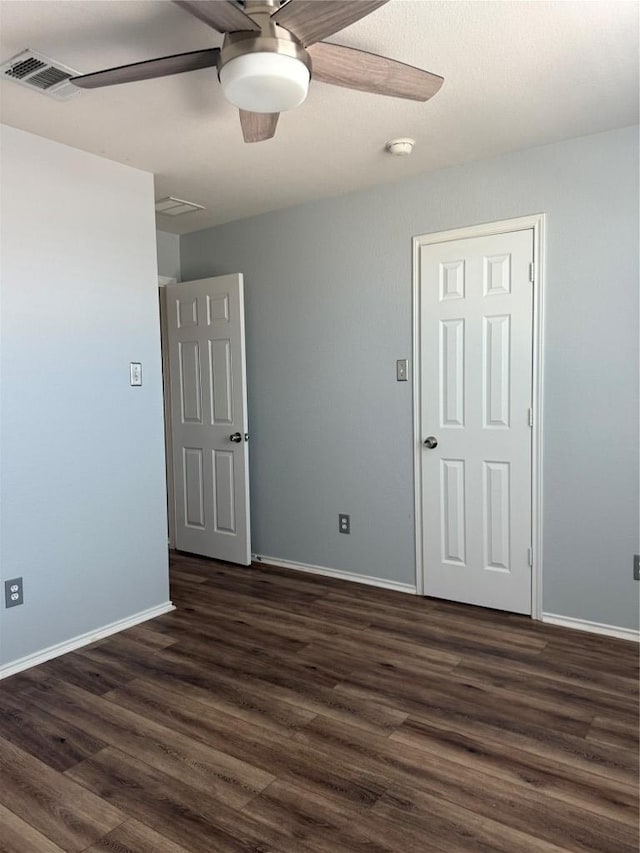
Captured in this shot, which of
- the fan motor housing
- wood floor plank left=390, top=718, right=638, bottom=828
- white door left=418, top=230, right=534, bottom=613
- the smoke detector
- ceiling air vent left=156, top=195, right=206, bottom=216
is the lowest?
wood floor plank left=390, top=718, right=638, bottom=828

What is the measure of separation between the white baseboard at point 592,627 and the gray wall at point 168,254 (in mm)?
3554

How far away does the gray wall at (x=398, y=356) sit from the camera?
2.98 metres

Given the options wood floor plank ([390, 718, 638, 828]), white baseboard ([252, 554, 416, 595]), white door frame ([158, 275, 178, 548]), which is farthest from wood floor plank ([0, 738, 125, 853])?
white door frame ([158, 275, 178, 548])

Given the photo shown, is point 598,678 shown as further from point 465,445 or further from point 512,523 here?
point 465,445

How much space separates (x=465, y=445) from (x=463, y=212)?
51.4 inches

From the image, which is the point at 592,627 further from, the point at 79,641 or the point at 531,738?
the point at 79,641

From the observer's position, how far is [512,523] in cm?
334

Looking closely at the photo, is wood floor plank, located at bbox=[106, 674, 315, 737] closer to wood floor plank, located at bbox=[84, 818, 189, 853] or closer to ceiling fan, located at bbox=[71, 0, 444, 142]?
wood floor plank, located at bbox=[84, 818, 189, 853]

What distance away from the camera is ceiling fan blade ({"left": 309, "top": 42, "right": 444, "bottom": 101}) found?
1.83 meters

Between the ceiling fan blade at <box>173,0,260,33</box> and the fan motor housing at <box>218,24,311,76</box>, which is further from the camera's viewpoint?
the fan motor housing at <box>218,24,311,76</box>

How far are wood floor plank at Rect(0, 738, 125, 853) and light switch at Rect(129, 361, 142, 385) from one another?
6.05 feet

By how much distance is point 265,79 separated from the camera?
1750mm

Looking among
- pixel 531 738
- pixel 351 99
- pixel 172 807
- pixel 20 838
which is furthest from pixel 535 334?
pixel 20 838

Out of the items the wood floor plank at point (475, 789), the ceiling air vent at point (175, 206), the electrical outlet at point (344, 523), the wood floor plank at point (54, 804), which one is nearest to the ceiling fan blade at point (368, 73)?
the ceiling air vent at point (175, 206)
